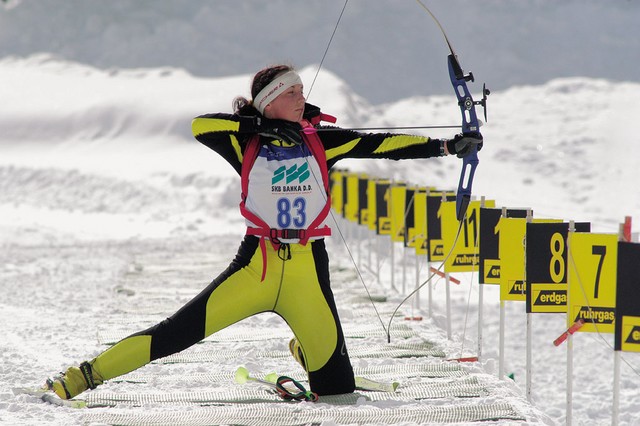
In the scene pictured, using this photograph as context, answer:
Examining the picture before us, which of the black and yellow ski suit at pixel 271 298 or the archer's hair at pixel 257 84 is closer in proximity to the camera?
the black and yellow ski suit at pixel 271 298

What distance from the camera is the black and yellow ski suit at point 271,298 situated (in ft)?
14.2

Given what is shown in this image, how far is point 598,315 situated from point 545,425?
0.57 m

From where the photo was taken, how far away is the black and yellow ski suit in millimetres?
4320

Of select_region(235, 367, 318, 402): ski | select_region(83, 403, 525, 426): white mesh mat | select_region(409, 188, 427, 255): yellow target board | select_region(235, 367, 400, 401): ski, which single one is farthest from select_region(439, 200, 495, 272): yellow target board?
select_region(83, 403, 525, 426): white mesh mat

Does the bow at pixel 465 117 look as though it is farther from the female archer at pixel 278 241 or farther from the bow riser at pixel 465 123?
the female archer at pixel 278 241

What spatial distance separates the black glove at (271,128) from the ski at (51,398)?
4.54ft

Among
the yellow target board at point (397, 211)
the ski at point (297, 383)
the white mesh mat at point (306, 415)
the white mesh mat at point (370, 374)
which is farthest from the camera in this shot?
the yellow target board at point (397, 211)

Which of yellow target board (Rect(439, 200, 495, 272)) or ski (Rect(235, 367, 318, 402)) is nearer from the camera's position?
ski (Rect(235, 367, 318, 402))

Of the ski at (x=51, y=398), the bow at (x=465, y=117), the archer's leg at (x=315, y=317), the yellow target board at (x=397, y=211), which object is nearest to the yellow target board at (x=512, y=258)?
the bow at (x=465, y=117)

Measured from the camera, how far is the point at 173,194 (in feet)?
74.1

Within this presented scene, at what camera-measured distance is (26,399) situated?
436 centimetres

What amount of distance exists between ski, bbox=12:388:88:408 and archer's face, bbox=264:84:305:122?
1.54 metres

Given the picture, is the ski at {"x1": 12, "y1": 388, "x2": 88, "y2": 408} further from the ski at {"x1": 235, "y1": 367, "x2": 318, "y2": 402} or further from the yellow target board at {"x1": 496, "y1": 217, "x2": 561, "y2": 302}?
the yellow target board at {"x1": 496, "y1": 217, "x2": 561, "y2": 302}

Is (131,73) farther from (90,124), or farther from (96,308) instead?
(96,308)
